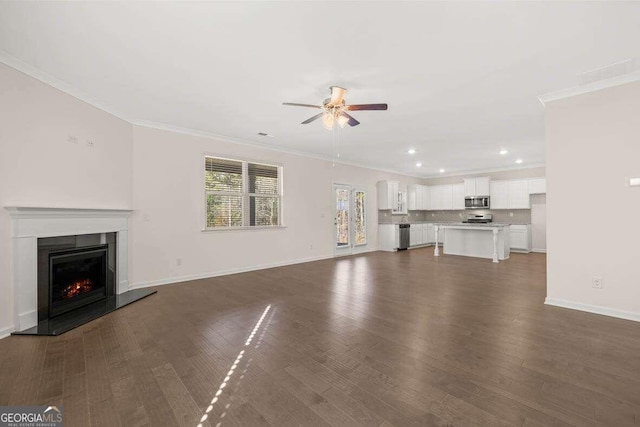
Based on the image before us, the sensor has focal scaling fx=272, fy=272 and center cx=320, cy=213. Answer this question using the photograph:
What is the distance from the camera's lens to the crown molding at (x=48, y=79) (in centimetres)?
277

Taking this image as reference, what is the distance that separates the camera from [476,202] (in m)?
9.45

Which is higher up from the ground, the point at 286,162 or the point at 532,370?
the point at 286,162

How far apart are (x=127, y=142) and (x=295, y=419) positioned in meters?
4.76

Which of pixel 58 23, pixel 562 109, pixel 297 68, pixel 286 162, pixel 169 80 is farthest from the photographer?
pixel 286 162

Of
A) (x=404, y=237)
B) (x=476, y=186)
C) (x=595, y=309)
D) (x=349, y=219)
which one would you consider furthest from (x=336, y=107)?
(x=476, y=186)

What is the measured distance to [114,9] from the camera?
82.6 inches

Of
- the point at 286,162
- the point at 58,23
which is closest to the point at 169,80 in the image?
the point at 58,23

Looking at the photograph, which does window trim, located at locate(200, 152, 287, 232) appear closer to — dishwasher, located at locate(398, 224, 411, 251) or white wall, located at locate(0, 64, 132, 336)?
white wall, located at locate(0, 64, 132, 336)

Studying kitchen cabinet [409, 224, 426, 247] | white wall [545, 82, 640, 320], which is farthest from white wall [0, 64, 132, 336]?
kitchen cabinet [409, 224, 426, 247]

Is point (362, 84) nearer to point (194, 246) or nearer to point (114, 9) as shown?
point (114, 9)

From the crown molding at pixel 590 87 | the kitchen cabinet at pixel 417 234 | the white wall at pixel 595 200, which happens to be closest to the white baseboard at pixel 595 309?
the white wall at pixel 595 200

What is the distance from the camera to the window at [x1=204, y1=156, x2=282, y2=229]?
5.52 m

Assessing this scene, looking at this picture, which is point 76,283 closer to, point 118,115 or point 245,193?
point 118,115

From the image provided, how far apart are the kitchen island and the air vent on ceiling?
4.44 metres
